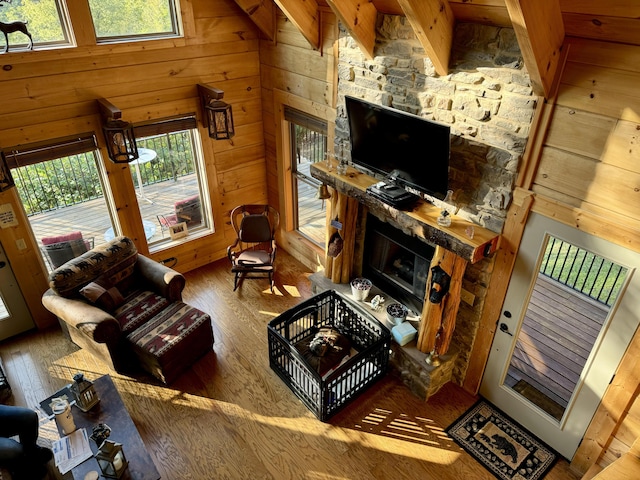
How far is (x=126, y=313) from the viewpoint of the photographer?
411 centimetres

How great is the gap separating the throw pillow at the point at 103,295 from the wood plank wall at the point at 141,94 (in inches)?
29.7

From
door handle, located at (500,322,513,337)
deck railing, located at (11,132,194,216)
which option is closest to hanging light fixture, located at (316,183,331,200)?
deck railing, located at (11,132,194,216)

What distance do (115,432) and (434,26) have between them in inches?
133

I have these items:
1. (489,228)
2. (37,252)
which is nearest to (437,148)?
(489,228)

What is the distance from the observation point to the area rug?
10.7 feet

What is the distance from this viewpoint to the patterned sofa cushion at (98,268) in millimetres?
3932

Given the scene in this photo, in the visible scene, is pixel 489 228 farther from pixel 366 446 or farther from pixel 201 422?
pixel 201 422

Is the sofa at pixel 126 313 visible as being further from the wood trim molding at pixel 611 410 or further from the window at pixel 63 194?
the wood trim molding at pixel 611 410

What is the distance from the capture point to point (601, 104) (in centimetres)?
242

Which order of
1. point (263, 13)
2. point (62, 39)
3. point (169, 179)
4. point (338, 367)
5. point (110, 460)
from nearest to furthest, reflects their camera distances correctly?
1. point (110, 460)
2. point (338, 367)
3. point (62, 39)
4. point (263, 13)
5. point (169, 179)

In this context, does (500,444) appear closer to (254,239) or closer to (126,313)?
(254,239)

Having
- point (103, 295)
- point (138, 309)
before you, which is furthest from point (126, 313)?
point (103, 295)

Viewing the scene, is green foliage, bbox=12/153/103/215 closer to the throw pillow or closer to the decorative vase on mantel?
the throw pillow

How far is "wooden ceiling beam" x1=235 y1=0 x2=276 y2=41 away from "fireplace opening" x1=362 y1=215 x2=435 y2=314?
216 centimetres
